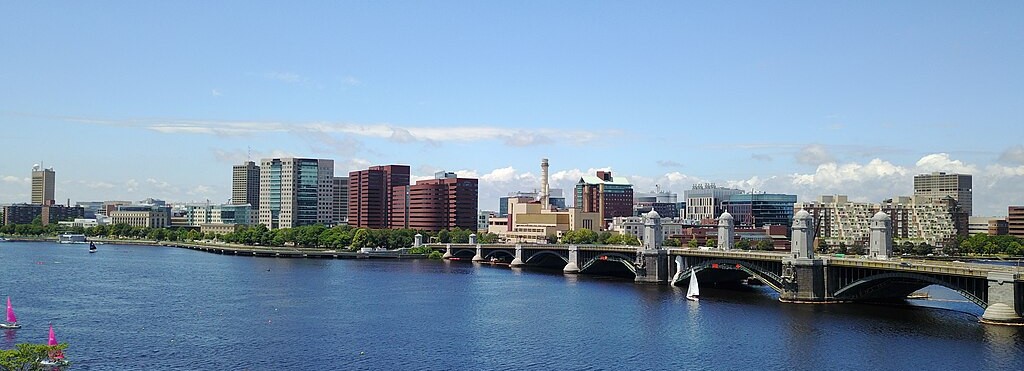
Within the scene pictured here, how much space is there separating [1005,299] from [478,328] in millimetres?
48159

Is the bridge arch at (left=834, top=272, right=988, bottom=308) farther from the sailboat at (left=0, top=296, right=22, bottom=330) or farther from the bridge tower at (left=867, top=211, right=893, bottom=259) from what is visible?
the sailboat at (left=0, top=296, right=22, bottom=330)

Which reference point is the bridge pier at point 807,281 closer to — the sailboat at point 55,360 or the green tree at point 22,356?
the sailboat at point 55,360

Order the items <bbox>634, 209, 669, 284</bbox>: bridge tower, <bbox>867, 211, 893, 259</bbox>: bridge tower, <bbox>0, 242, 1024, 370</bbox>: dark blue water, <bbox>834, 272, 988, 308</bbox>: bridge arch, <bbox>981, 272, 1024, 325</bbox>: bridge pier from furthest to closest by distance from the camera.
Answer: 1. <bbox>634, 209, 669, 284</bbox>: bridge tower
2. <bbox>867, 211, 893, 259</bbox>: bridge tower
3. <bbox>834, 272, 988, 308</bbox>: bridge arch
4. <bbox>981, 272, 1024, 325</bbox>: bridge pier
5. <bbox>0, 242, 1024, 370</bbox>: dark blue water

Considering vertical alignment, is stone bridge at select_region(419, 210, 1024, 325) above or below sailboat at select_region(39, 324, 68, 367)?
above

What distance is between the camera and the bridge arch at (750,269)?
119m

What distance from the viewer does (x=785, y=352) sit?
77688 mm

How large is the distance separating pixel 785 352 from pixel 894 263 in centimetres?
2910

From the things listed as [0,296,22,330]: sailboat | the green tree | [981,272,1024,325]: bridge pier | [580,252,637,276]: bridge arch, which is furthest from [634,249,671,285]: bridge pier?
the green tree

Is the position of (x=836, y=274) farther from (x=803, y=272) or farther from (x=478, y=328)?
(x=478, y=328)

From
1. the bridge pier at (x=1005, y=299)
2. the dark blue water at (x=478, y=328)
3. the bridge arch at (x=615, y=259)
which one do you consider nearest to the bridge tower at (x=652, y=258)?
the bridge arch at (x=615, y=259)

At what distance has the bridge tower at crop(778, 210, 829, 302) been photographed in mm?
111250

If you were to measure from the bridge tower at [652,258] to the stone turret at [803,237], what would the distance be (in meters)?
35.3

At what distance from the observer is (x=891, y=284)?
354 ft

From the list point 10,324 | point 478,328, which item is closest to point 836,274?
point 478,328
